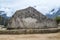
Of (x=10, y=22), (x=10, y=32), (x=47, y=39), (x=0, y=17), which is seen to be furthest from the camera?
(x=0, y=17)

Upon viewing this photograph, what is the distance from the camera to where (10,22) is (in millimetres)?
2719

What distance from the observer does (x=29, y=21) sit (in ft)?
8.70

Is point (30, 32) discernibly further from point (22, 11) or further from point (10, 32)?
point (22, 11)

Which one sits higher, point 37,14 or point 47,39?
point 37,14

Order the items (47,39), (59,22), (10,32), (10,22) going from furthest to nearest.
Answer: (59,22), (10,22), (10,32), (47,39)

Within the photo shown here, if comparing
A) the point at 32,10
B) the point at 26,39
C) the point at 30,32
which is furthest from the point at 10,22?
the point at 26,39

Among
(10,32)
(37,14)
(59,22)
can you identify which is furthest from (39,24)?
(10,32)

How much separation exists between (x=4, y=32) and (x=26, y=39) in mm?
597

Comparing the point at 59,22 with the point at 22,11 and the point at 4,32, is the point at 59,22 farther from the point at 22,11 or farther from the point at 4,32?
the point at 4,32

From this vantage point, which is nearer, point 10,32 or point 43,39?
point 43,39

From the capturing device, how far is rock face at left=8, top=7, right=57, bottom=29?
8.74ft

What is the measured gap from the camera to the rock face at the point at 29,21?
266cm

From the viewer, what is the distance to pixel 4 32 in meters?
2.17

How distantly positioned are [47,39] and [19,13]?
49.2 inches
